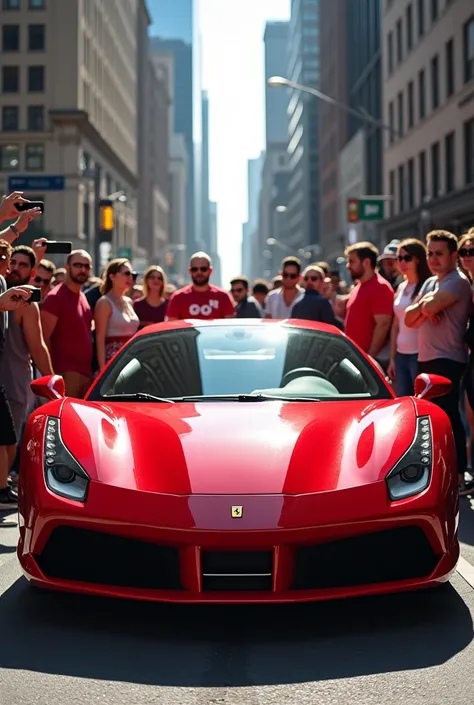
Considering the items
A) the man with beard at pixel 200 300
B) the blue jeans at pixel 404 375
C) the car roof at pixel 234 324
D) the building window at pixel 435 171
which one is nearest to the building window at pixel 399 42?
the building window at pixel 435 171

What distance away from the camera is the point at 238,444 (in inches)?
187

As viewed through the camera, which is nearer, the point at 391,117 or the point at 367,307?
the point at 367,307

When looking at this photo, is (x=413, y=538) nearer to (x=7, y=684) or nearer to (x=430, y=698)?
(x=430, y=698)

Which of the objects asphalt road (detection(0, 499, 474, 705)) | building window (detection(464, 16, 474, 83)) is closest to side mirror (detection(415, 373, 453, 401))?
asphalt road (detection(0, 499, 474, 705))

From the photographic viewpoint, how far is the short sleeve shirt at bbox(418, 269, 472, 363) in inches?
323

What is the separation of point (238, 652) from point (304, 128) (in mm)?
128347

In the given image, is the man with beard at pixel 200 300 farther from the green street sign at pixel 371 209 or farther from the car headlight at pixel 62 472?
the green street sign at pixel 371 209

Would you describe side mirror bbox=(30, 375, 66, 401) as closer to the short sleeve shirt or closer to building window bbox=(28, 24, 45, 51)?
the short sleeve shirt

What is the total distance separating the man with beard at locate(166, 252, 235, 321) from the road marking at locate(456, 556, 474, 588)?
206 inches

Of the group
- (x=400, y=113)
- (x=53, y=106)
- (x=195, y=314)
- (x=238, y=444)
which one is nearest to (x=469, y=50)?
(x=400, y=113)

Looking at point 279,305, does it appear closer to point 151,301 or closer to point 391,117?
point 151,301

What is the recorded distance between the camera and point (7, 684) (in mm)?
3797

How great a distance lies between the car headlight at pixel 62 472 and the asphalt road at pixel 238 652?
548mm

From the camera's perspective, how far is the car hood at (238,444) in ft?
14.6
